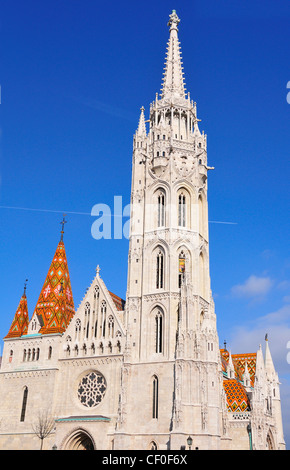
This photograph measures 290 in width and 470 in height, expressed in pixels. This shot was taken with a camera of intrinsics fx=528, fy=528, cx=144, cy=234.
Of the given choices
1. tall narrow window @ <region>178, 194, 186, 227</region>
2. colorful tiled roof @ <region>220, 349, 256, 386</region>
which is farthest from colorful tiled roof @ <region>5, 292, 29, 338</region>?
colorful tiled roof @ <region>220, 349, 256, 386</region>

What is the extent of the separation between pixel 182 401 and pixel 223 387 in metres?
7.52

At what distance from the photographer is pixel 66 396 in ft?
151

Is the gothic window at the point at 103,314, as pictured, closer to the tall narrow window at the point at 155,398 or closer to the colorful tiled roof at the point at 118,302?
the colorful tiled roof at the point at 118,302

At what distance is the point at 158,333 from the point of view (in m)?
45.9

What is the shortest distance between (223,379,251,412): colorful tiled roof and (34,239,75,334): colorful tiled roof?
16.3 meters

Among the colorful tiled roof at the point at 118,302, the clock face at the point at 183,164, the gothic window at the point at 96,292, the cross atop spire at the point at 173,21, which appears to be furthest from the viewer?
the cross atop spire at the point at 173,21

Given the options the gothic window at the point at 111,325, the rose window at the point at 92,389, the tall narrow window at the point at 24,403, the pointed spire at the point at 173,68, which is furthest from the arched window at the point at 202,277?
the pointed spire at the point at 173,68

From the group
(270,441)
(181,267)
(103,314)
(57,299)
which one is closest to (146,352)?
(103,314)

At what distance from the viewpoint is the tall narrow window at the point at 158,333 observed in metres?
45.3

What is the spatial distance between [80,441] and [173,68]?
4099cm

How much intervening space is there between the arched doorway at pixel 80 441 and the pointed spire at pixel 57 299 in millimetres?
9290

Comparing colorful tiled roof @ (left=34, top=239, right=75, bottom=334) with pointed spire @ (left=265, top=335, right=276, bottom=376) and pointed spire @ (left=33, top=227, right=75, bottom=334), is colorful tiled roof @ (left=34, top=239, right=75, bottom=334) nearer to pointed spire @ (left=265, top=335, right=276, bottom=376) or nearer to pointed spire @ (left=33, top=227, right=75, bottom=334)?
pointed spire @ (left=33, top=227, right=75, bottom=334)

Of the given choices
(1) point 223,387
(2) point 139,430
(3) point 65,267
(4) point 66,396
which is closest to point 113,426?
(2) point 139,430
